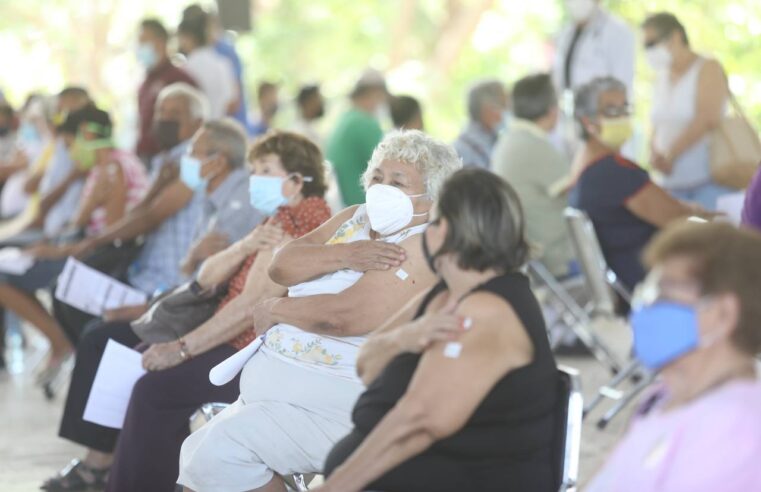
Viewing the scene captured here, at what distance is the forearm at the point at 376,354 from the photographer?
2977mm

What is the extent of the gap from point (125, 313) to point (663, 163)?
2.74 metres

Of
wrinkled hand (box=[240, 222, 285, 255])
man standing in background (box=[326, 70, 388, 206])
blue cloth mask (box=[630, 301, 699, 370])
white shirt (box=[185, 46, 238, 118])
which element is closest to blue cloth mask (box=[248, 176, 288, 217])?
wrinkled hand (box=[240, 222, 285, 255])

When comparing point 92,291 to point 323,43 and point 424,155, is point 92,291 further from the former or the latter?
point 323,43

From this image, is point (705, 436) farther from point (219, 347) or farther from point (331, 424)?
point (219, 347)

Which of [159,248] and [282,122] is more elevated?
[159,248]

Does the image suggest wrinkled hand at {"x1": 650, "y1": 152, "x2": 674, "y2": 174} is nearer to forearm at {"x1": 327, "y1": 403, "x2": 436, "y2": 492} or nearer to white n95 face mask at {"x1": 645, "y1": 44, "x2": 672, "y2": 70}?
white n95 face mask at {"x1": 645, "y1": 44, "x2": 672, "y2": 70}

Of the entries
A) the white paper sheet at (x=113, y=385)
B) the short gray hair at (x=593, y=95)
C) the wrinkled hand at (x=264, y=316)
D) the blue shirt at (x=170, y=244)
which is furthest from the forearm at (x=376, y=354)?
the short gray hair at (x=593, y=95)

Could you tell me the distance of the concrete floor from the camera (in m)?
5.43

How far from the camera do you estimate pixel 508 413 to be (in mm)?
2898

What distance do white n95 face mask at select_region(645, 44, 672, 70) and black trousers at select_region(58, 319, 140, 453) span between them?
3043 mm

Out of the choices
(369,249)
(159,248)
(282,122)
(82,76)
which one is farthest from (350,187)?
(82,76)

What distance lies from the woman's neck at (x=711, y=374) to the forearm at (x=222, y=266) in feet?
7.92

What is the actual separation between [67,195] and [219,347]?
3.69 metres

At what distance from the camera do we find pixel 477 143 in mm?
7996
